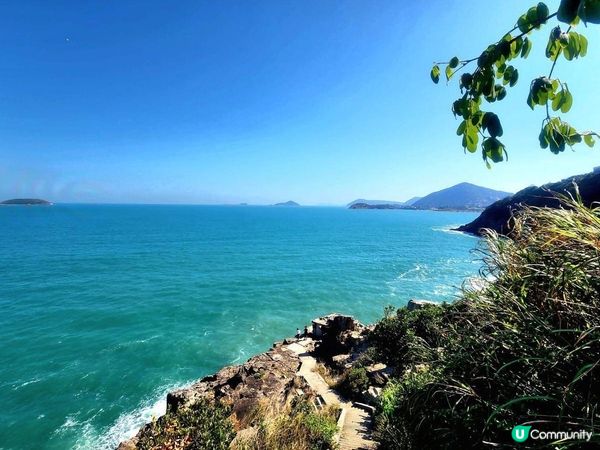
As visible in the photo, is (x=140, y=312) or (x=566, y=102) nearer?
(x=566, y=102)

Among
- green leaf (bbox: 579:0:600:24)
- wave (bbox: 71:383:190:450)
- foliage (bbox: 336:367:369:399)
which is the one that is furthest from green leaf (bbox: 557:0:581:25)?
wave (bbox: 71:383:190:450)

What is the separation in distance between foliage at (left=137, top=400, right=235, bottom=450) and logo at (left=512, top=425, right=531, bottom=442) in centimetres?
622

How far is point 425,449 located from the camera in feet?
19.4

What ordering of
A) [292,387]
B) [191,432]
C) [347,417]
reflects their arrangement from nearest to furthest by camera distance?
[191,432] → [292,387] → [347,417]

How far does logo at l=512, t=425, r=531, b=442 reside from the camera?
357 cm

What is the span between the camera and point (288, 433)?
856 centimetres

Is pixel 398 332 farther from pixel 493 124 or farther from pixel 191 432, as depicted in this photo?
pixel 493 124

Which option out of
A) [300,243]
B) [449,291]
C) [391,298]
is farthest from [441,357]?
[300,243]

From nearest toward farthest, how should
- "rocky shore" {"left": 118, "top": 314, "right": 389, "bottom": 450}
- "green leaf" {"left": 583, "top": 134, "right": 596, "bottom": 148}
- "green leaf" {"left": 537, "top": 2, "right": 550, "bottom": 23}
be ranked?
1. "green leaf" {"left": 537, "top": 2, "right": 550, "bottom": 23}
2. "green leaf" {"left": 583, "top": 134, "right": 596, "bottom": 148}
3. "rocky shore" {"left": 118, "top": 314, "right": 389, "bottom": 450}

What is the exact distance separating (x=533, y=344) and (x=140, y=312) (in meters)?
39.8

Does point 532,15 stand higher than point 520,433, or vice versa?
point 532,15

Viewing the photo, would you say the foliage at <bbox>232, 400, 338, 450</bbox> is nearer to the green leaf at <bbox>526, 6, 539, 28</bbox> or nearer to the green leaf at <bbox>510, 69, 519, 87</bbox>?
the green leaf at <bbox>510, 69, 519, 87</bbox>

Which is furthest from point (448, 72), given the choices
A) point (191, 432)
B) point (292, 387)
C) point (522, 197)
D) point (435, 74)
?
point (522, 197)

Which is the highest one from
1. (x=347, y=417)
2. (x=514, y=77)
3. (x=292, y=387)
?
(x=514, y=77)
